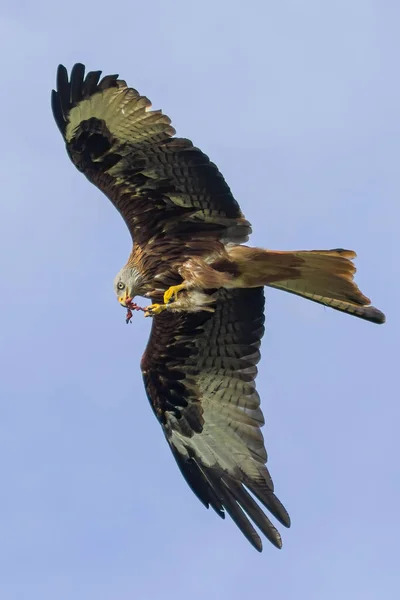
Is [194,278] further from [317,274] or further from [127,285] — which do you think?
[317,274]

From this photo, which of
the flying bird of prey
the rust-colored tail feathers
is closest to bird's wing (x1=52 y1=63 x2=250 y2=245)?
the flying bird of prey

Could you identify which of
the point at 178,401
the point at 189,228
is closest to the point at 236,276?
the point at 189,228

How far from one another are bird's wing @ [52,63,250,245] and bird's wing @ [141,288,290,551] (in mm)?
972

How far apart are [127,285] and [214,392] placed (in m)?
1.61

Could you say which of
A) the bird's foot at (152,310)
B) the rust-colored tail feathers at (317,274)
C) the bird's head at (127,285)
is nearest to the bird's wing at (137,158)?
the rust-colored tail feathers at (317,274)

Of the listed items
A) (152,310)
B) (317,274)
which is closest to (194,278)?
(152,310)

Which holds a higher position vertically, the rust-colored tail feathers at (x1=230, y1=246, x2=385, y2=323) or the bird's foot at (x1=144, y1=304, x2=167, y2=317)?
the rust-colored tail feathers at (x1=230, y1=246, x2=385, y2=323)

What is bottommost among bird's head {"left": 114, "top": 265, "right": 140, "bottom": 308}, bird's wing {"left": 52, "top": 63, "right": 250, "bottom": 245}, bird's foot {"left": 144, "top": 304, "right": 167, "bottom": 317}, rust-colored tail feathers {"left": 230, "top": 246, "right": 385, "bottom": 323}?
bird's foot {"left": 144, "top": 304, "right": 167, "bottom": 317}

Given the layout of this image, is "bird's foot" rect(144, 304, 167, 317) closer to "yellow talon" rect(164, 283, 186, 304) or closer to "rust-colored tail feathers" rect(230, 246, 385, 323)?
"yellow talon" rect(164, 283, 186, 304)

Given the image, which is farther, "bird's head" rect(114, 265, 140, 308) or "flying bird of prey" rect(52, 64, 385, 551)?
"bird's head" rect(114, 265, 140, 308)

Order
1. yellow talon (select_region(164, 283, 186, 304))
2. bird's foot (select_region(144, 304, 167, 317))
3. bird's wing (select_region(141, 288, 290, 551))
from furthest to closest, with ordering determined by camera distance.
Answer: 1. bird's wing (select_region(141, 288, 290, 551))
2. yellow talon (select_region(164, 283, 186, 304))
3. bird's foot (select_region(144, 304, 167, 317))

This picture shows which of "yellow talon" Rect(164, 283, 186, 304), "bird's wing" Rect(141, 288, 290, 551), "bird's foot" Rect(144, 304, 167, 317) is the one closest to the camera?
"bird's foot" Rect(144, 304, 167, 317)

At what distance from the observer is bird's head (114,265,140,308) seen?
44.1 feet

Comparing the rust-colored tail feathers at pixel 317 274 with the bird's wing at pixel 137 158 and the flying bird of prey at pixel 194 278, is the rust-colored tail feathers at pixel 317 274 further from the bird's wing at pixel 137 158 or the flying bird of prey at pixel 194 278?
the bird's wing at pixel 137 158
